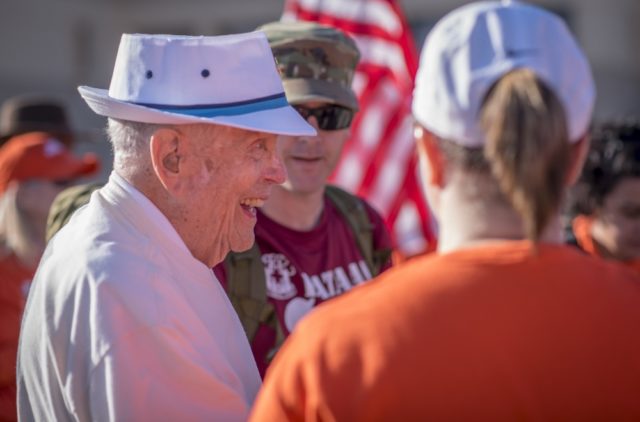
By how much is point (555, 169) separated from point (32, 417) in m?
1.44

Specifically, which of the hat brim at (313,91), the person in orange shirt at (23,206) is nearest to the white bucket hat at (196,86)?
the hat brim at (313,91)

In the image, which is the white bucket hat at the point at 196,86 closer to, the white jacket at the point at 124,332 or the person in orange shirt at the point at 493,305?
the white jacket at the point at 124,332

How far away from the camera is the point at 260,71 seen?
9.38 feet

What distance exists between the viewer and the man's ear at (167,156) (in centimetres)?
274

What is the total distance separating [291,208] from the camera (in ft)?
12.8

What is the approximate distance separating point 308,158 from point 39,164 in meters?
2.68

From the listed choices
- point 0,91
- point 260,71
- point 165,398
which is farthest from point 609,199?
point 0,91

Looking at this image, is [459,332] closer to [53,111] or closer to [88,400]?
[88,400]

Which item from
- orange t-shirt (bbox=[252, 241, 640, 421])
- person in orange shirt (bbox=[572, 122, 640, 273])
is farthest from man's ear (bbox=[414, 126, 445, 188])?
person in orange shirt (bbox=[572, 122, 640, 273])

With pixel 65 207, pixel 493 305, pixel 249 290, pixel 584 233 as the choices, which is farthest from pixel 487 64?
pixel 584 233

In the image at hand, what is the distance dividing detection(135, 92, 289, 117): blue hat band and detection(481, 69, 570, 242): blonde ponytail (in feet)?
3.18

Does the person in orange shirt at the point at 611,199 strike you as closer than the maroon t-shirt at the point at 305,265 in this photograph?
No

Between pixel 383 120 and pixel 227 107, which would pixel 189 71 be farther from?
pixel 383 120

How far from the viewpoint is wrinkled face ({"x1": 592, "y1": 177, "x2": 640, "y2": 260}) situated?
4.66m
